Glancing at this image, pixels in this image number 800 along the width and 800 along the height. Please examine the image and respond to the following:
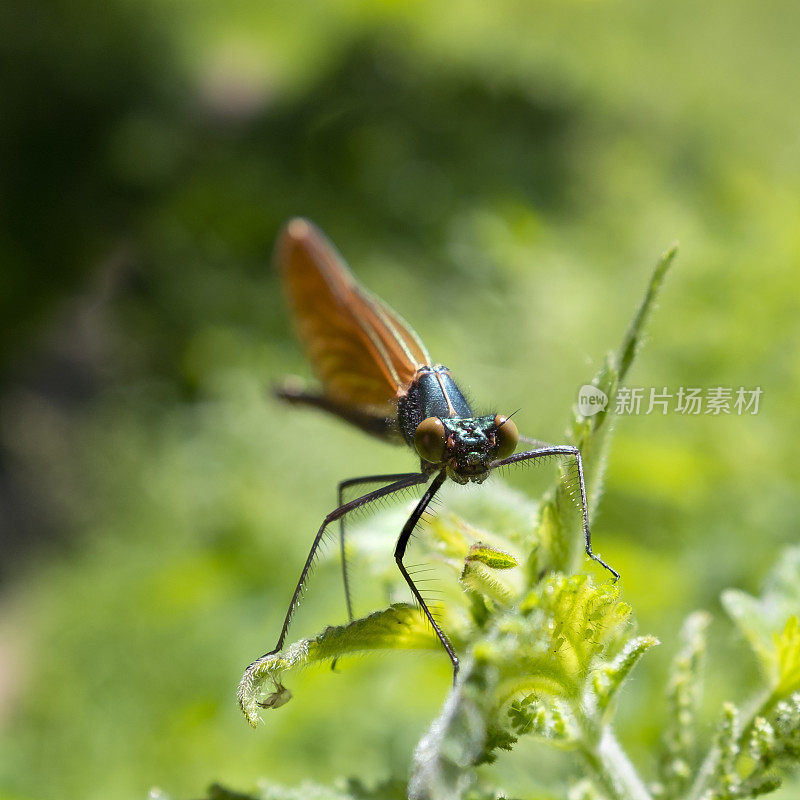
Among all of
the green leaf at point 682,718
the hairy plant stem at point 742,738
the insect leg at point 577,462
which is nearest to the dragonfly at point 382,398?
the insect leg at point 577,462

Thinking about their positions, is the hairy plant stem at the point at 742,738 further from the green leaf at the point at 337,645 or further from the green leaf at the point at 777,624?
the green leaf at the point at 337,645

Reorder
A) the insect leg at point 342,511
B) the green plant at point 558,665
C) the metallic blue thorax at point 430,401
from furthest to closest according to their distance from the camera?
the metallic blue thorax at point 430,401 → the insect leg at point 342,511 → the green plant at point 558,665

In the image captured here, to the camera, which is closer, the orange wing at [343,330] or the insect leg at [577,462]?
the insect leg at [577,462]

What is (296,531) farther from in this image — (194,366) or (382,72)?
(382,72)

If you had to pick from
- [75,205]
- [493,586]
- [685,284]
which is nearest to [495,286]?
[685,284]

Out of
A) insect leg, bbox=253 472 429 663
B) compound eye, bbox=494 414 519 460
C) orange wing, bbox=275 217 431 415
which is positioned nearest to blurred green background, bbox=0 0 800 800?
insect leg, bbox=253 472 429 663

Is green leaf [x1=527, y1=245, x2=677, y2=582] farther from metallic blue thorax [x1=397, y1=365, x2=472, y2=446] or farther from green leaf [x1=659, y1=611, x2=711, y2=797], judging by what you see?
metallic blue thorax [x1=397, y1=365, x2=472, y2=446]

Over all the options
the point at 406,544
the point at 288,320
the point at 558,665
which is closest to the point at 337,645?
the point at 558,665
